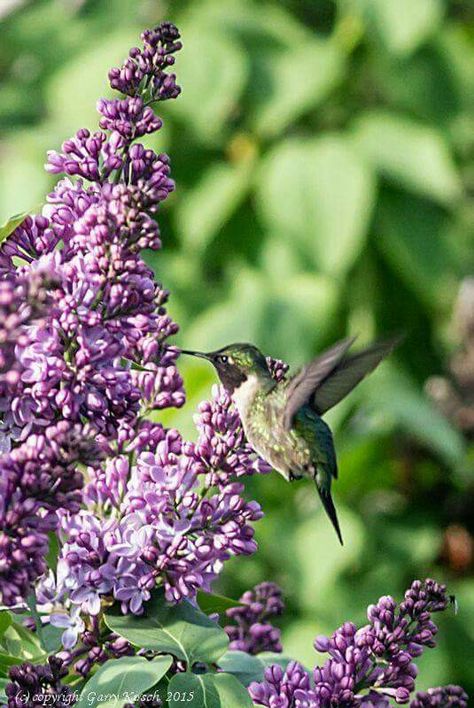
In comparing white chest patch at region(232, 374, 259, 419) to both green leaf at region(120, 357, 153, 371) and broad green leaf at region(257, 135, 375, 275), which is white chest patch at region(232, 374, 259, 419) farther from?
broad green leaf at region(257, 135, 375, 275)

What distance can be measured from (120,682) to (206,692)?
9cm

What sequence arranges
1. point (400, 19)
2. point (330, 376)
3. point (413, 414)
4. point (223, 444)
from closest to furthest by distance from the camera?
point (223, 444) < point (330, 376) < point (413, 414) < point (400, 19)

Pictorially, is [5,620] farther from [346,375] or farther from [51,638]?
[346,375]

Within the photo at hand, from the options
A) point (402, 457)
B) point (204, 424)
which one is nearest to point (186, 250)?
point (402, 457)

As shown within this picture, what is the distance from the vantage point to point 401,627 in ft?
4.65

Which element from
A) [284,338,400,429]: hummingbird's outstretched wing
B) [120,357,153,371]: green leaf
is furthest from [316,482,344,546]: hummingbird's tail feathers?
[120,357,153,371]: green leaf

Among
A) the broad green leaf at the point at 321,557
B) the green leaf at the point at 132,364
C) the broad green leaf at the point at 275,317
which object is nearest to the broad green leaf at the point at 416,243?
the broad green leaf at the point at 275,317

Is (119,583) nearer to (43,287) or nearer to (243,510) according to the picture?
(243,510)

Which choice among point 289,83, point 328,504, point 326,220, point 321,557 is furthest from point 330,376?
point 289,83

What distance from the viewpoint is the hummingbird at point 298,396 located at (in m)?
1.77

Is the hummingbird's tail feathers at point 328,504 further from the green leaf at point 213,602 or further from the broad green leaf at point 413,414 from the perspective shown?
the broad green leaf at point 413,414

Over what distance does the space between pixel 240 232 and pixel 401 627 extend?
432cm

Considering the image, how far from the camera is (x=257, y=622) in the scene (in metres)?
1.73

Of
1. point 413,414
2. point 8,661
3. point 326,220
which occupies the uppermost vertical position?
point 326,220
